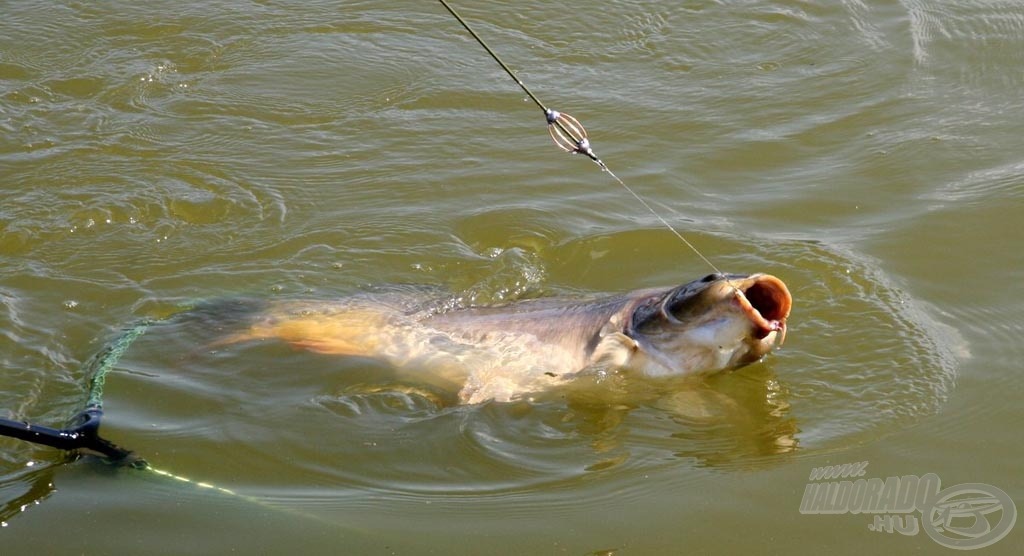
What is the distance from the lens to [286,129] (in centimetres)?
744

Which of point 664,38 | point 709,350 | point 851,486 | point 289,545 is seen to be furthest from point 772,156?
point 289,545

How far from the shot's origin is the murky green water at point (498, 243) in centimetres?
416

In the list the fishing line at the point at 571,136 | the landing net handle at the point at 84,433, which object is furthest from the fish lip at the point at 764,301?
the landing net handle at the point at 84,433

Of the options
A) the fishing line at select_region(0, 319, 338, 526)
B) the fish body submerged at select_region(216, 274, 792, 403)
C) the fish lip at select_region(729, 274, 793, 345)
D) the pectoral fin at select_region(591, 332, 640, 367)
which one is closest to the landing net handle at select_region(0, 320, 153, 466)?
the fishing line at select_region(0, 319, 338, 526)

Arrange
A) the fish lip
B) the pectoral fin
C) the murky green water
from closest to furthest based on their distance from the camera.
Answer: the murky green water, the fish lip, the pectoral fin

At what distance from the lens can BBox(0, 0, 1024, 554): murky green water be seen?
416 centimetres

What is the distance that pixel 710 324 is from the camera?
4555mm

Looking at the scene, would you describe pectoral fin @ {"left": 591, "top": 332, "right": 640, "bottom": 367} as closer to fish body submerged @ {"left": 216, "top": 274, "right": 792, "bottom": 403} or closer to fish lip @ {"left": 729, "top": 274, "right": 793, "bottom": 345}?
fish body submerged @ {"left": 216, "top": 274, "right": 792, "bottom": 403}

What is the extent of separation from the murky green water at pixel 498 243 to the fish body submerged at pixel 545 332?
14 cm

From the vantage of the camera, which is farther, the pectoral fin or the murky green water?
the pectoral fin

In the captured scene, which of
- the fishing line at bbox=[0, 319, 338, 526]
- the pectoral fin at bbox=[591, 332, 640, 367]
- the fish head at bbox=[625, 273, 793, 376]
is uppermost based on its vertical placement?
the fish head at bbox=[625, 273, 793, 376]

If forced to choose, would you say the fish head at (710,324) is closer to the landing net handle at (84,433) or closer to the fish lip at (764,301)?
the fish lip at (764,301)

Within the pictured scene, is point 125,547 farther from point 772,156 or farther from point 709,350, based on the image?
point 772,156

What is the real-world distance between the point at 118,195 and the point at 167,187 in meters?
0.25
